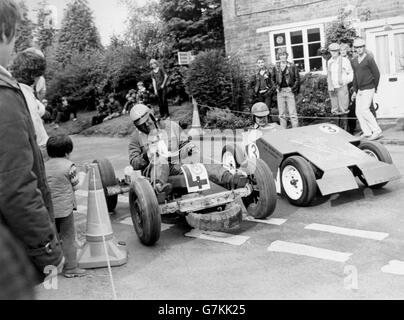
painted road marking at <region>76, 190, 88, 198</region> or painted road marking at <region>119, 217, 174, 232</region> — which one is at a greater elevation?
painted road marking at <region>76, 190, 88, 198</region>

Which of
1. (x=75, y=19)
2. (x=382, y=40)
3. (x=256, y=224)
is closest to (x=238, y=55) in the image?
(x=382, y=40)

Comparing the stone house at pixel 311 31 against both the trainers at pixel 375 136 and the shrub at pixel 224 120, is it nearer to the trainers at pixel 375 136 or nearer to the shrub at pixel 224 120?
the shrub at pixel 224 120

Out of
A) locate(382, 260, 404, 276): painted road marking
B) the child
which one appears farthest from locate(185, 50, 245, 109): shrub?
locate(382, 260, 404, 276): painted road marking

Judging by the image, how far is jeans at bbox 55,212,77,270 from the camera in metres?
4.61

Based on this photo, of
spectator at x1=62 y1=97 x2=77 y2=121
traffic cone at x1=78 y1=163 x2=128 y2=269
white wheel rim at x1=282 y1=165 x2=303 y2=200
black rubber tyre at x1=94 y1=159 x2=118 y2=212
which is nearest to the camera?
traffic cone at x1=78 y1=163 x2=128 y2=269

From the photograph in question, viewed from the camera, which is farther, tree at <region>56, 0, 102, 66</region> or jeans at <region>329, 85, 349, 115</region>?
tree at <region>56, 0, 102, 66</region>

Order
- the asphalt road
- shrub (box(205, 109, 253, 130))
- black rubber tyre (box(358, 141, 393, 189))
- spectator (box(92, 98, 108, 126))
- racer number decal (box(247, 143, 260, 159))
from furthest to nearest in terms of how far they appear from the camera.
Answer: spectator (box(92, 98, 108, 126)) → shrub (box(205, 109, 253, 130)) → racer number decal (box(247, 143, 260, 159)) → black rubber tyre (box(358, 141, 393, 189)) → the asphalt road

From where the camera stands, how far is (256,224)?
5828mm

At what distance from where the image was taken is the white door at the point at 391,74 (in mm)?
13281

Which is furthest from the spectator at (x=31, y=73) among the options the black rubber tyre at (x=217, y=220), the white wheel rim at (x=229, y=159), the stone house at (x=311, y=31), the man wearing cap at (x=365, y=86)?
the stone house at (x=311, y=31)

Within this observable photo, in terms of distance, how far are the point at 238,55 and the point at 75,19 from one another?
15.3 meters

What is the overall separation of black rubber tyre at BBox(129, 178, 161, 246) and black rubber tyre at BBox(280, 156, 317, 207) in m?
1.93

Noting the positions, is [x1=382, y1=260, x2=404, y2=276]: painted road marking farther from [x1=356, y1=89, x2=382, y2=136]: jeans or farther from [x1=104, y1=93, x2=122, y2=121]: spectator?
[x1=104, y1=93, x2=122, y2=121]: spectator

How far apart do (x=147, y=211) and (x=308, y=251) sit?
153 cm
